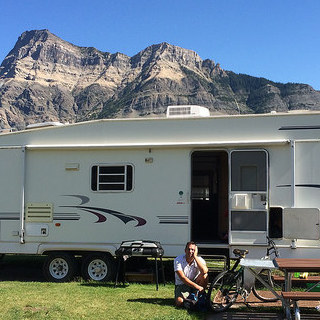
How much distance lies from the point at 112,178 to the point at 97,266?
1.64m

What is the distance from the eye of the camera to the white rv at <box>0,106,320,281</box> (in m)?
8.23

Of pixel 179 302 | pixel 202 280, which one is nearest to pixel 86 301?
pixel 179 302

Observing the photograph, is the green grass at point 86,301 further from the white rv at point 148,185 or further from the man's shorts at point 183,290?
the white rv at point 148,185

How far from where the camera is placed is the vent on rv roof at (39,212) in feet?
29.2

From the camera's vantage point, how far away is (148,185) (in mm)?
8672

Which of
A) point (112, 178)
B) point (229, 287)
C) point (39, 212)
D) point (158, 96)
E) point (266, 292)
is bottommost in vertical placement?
point (266, 292)

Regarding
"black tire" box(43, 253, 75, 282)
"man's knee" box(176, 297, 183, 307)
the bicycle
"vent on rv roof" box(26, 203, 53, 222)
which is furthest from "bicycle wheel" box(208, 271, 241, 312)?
"vent on rv roof" box(26, 203, 53, 222)

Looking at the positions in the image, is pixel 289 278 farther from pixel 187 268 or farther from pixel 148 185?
pixel 148 185

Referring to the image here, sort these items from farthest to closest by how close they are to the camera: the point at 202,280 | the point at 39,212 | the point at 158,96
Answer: the point at 158,96 < the point at 39,212 < the point at 202,280

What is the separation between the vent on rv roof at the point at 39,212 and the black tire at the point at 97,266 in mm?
1076

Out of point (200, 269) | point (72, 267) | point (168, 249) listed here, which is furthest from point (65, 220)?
point (200, 269)

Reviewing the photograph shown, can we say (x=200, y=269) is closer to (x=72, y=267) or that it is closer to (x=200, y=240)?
(x=200, y=240)

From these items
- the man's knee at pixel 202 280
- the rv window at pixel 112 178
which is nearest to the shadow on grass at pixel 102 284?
the rv window at pixel 112 178

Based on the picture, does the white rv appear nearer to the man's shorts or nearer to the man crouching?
the man crouching
